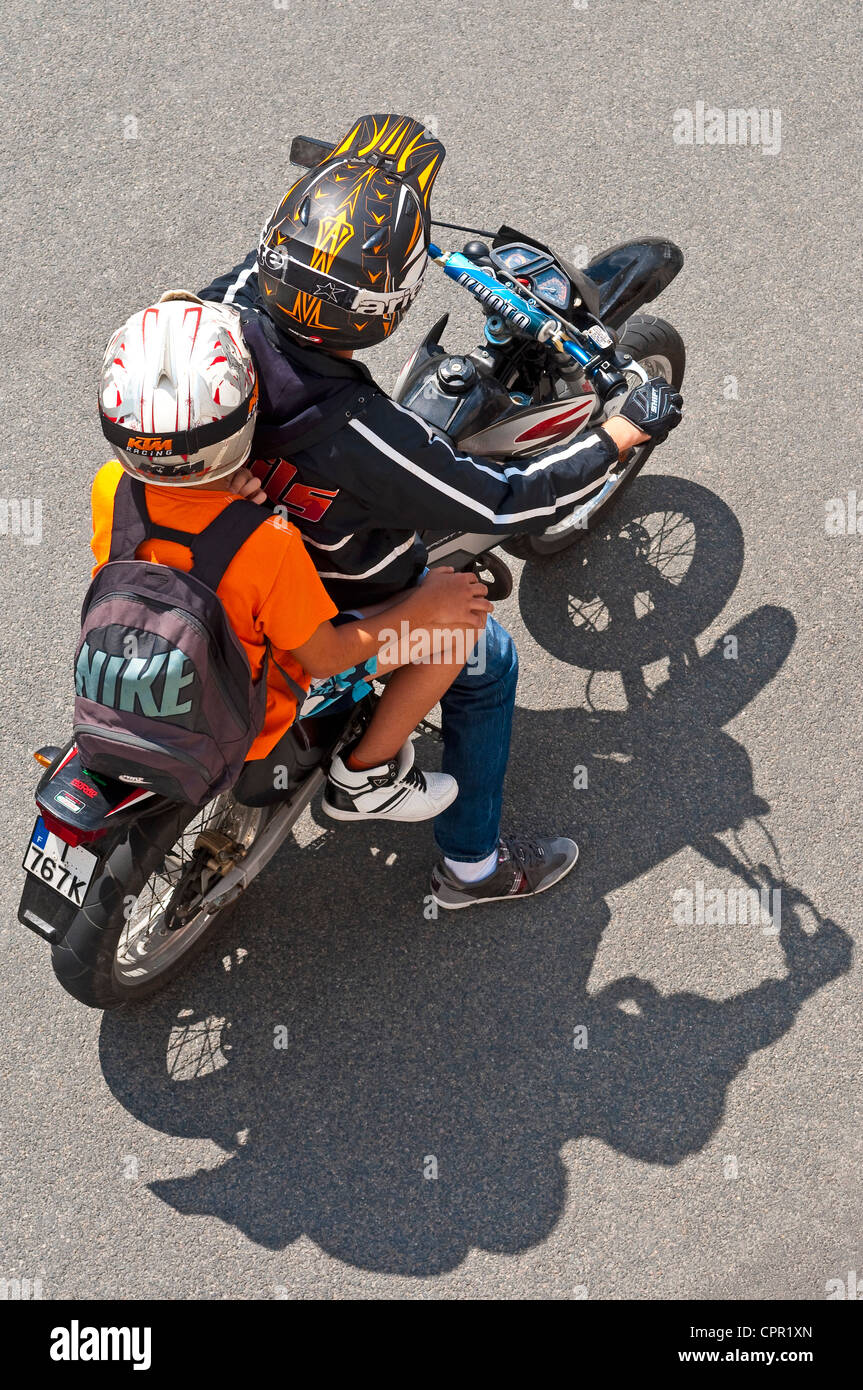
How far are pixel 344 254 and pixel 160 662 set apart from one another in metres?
0.96

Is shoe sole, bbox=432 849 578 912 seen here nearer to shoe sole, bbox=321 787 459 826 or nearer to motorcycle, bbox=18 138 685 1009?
shoe sole, bbox=321 787 459 826

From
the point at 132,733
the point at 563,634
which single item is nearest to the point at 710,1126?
the point at 563,634

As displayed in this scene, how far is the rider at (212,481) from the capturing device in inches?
98.7

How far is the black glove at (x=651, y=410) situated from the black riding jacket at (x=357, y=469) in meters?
0.28

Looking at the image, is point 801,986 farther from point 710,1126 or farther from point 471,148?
point 471,148

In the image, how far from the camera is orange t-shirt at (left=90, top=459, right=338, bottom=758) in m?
Result: 2.63

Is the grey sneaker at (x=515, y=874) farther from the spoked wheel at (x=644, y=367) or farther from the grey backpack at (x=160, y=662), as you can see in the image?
the grey backpack at (x=160, y=662)

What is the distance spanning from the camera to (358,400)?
9.11ft

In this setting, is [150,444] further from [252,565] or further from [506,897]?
[506,897]

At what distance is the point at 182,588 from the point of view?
8.39ft

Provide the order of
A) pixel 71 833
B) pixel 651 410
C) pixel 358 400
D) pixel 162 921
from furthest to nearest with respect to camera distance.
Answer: pixel 162 921
pixel 651 410
pixel 71 833
pixel 358 400

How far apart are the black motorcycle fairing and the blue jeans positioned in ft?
3.90

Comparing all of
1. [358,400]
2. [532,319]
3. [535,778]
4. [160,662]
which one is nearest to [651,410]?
[532,319]

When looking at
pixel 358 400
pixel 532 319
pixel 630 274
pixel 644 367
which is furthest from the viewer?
pixel 644 367
